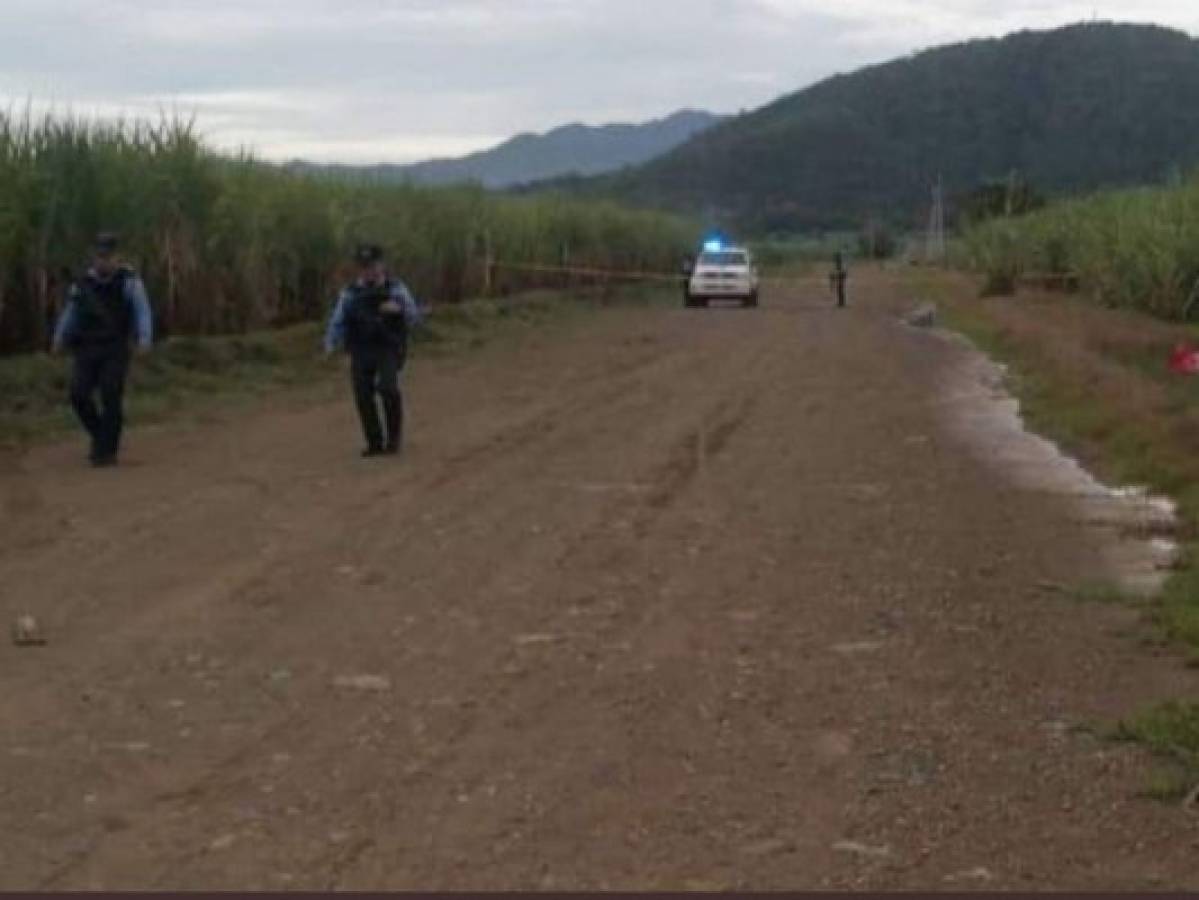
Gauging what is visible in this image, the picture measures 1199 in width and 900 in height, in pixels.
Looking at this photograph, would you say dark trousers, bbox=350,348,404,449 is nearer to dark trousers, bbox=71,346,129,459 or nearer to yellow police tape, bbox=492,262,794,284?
dark trousers, bbox=71,346,129,459

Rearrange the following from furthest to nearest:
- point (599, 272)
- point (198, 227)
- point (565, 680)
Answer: point (599, 272) → point (198, 227) → point (565, 680)

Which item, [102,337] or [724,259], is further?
[724,259]

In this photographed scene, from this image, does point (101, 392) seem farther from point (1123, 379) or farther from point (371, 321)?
point (1123, 379)

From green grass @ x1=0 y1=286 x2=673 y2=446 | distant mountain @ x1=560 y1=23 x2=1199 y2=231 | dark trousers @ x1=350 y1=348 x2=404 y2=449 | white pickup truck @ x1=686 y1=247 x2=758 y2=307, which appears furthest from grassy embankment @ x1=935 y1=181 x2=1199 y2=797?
distant mountain @ x1=560 y1=23 x2=1199 y2=231

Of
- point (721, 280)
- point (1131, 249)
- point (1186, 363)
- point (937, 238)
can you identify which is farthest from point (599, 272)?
point (1186, 363)

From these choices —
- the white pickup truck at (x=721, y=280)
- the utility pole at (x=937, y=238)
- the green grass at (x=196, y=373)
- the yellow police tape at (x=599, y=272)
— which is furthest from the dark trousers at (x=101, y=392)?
the utility pole at (x=937, y=238)

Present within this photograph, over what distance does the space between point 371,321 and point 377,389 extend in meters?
0.50

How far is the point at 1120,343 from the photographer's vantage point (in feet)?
90.1

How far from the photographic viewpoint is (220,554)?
12.0 metres

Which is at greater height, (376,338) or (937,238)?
(376,338)

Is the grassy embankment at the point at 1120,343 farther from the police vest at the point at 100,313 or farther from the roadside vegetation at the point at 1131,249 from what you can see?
the police vest at the point at 100,313

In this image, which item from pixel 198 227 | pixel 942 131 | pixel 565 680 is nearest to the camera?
pixel 565 680

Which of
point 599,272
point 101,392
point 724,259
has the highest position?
point 101,392

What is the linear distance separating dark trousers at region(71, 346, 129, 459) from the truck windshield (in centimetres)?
3924
